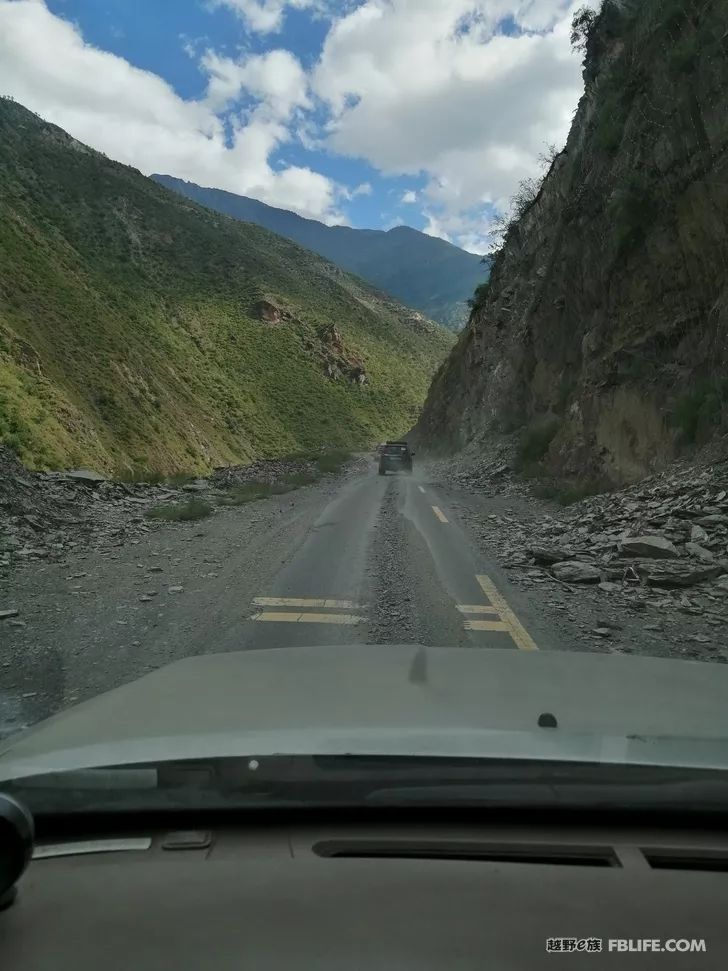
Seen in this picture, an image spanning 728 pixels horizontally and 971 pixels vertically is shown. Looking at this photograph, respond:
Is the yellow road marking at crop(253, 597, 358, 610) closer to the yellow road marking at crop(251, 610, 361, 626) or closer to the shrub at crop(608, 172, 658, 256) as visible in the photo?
the yellow road marking at crop(251, 610, 361, 626)

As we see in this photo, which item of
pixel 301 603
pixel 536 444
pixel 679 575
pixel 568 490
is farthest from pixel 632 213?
pixel 301 603

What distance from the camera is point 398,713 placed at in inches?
106

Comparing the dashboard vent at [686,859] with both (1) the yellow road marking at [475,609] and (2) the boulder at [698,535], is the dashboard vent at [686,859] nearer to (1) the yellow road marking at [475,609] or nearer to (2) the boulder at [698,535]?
(1) the yellow road marking at [475,609]

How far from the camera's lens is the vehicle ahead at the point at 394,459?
33.5 meters

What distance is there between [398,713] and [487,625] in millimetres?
4245

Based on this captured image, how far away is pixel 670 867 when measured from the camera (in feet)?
6.52

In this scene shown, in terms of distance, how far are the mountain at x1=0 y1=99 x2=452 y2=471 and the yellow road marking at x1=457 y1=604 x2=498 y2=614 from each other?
18.4 m

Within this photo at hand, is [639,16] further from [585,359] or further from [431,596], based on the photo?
[431,596]

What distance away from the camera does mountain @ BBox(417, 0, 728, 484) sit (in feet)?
50.3

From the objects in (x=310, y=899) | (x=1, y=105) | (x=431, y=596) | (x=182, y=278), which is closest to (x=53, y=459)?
(x=431, y=596)

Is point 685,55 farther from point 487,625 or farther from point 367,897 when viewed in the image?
point 367,897

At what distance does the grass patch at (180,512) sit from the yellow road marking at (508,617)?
7014 millimetres

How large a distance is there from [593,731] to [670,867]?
587 millimetres

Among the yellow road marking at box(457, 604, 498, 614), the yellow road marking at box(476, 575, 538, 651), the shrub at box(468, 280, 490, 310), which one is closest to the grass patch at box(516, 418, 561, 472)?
the yellow road marking at box(476, 575, 538, 651)
